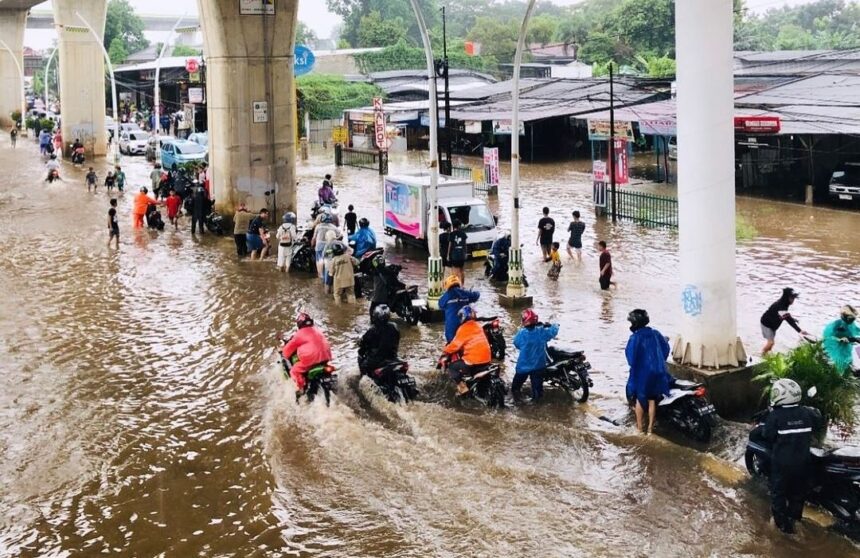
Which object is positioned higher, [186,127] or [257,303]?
[186,127]

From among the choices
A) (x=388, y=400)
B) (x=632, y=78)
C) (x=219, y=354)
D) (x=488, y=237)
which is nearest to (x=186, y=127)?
(x=632, y=78)

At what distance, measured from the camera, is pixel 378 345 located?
1229cm

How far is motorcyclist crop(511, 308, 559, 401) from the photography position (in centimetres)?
1219

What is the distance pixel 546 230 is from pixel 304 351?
10227mm

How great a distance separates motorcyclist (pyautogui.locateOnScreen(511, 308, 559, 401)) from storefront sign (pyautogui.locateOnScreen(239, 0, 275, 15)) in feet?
54.0

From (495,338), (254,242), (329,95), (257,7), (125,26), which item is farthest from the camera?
(125,26)

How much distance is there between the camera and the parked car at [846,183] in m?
28.2

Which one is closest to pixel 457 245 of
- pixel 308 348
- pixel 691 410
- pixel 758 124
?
pixel 308 348

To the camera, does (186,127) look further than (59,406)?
Yes

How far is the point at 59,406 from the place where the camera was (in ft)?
41.3

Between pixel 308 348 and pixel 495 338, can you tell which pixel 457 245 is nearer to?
pixel 495 338

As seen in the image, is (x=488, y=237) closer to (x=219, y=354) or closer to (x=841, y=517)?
(x=219, y=354)

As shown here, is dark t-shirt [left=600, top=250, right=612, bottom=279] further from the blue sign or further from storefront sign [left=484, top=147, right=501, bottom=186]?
the blue sign

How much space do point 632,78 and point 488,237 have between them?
31871 mm
